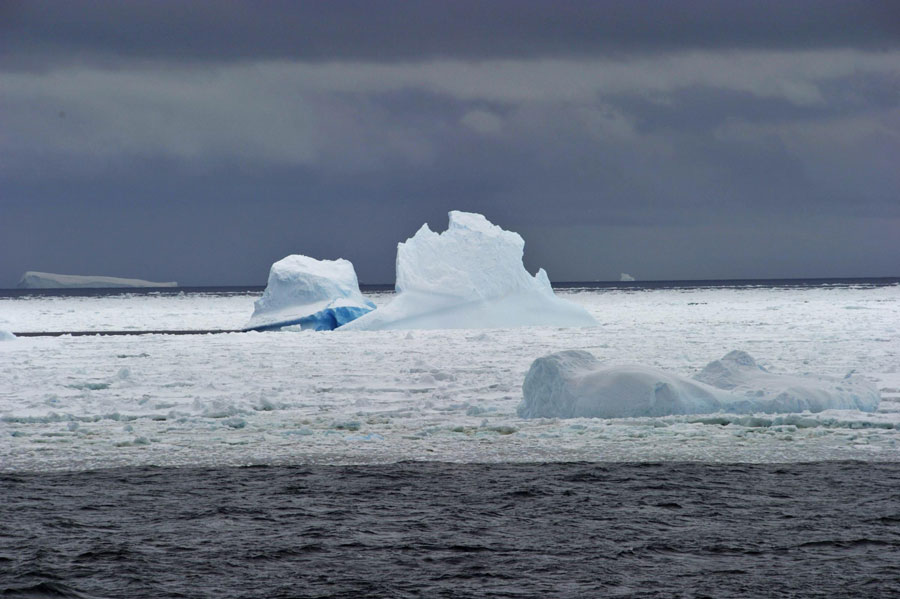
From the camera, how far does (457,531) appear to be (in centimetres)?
588

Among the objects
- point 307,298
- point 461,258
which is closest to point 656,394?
point 461,258

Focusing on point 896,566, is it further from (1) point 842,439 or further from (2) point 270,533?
(1) point 842,439

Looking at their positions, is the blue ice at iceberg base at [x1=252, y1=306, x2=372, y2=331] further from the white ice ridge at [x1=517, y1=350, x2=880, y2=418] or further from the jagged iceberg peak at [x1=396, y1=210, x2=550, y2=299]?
the white ice ridge at [x1=517, y1=350, x2=880, y2=418]

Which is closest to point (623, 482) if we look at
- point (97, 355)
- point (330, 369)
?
point (330, 369)

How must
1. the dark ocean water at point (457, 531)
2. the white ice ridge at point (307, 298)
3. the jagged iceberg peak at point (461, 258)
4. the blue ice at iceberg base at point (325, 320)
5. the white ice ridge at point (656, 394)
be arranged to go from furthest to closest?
1. the white ice ridge at point (307, 298)
2. the blue ice at iceberg base at point (325, 320)
3. the jagged iceberg peak at point (461, 258)
4. the white ice ridge at point (656, 394)
5. the dark ocean water at point (457, 531)

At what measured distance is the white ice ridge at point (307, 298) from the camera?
29891mm

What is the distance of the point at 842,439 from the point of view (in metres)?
8.91

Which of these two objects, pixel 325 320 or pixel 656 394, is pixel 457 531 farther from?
pixel 325 320

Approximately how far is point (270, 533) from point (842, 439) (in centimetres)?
546

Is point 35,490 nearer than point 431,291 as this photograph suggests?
Yes

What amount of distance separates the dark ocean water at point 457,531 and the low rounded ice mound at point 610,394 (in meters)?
2.50

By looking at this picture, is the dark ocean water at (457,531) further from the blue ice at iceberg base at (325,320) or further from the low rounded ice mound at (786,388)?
the blue ice at iceberg base at (325,320)

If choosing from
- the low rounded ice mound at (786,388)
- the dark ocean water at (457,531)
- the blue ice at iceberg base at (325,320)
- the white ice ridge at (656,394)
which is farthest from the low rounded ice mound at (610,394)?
the blue ice at iceberg base at (325,320)

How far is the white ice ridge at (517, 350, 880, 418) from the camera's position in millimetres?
10344
